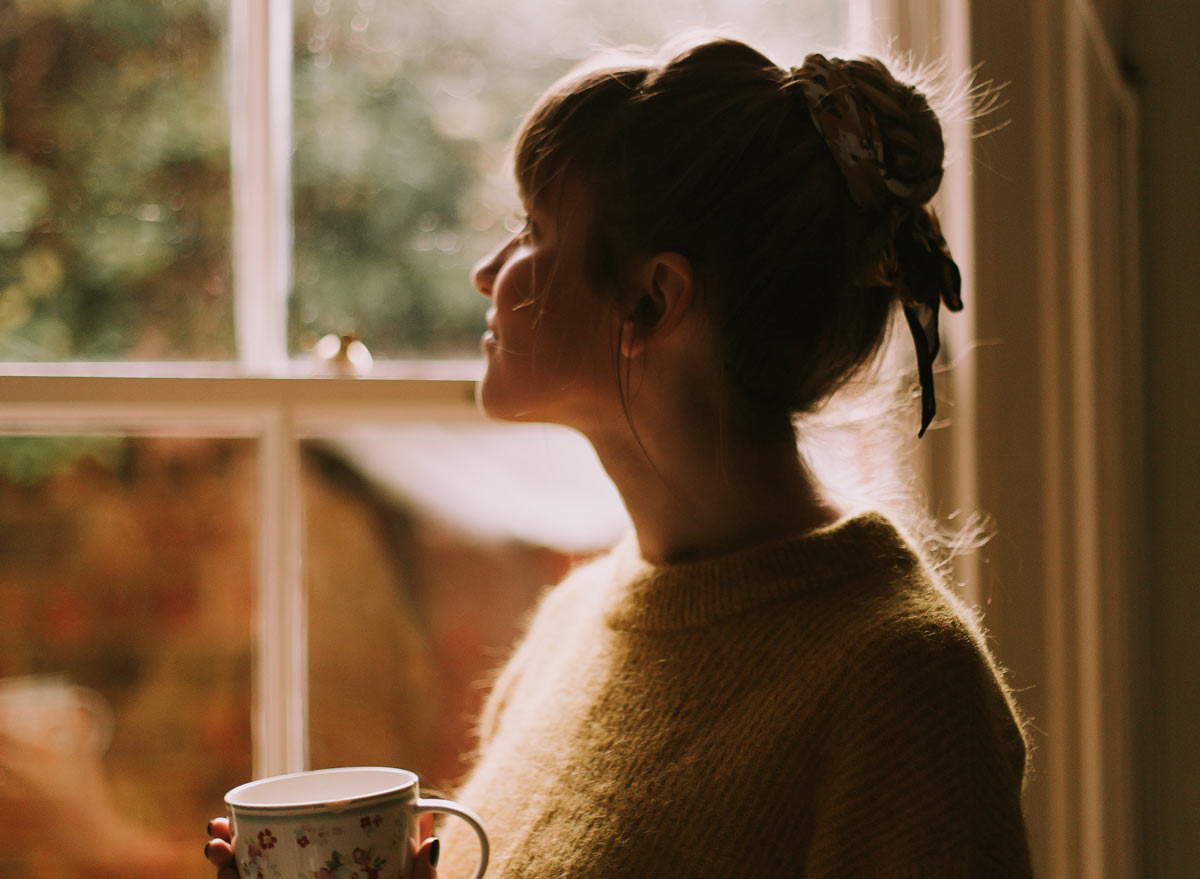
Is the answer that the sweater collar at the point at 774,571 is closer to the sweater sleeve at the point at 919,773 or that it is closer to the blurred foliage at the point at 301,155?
the sweater sleeve at the point at 919,773

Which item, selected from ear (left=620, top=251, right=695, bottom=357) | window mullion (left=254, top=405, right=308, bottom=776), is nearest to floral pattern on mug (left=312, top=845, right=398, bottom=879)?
ear (left=620, top=251, right=695, bottom=357)

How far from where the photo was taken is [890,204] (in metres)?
0.78

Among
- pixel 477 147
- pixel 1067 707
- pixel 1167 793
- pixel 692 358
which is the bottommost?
pixel 1167 793

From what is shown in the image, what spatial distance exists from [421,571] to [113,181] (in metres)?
0.54

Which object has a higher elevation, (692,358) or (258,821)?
(692,358)

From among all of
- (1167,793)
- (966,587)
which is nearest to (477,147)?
(966,587)

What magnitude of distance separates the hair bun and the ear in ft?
0.58

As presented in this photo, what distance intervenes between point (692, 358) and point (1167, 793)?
2.48 ft

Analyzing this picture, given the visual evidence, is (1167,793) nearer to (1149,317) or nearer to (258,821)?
(1149,317)

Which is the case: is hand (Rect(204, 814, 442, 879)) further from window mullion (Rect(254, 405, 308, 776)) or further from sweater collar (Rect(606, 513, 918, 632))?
window mullion (Rect(254, 405, 308, 776))

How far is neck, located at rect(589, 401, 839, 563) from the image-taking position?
0.83 m

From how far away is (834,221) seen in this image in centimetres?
77

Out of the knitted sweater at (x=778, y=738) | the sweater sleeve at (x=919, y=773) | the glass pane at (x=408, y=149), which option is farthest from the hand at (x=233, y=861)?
the glass pane at (x=408, y=149)

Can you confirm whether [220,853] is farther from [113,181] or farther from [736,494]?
[113,181]
